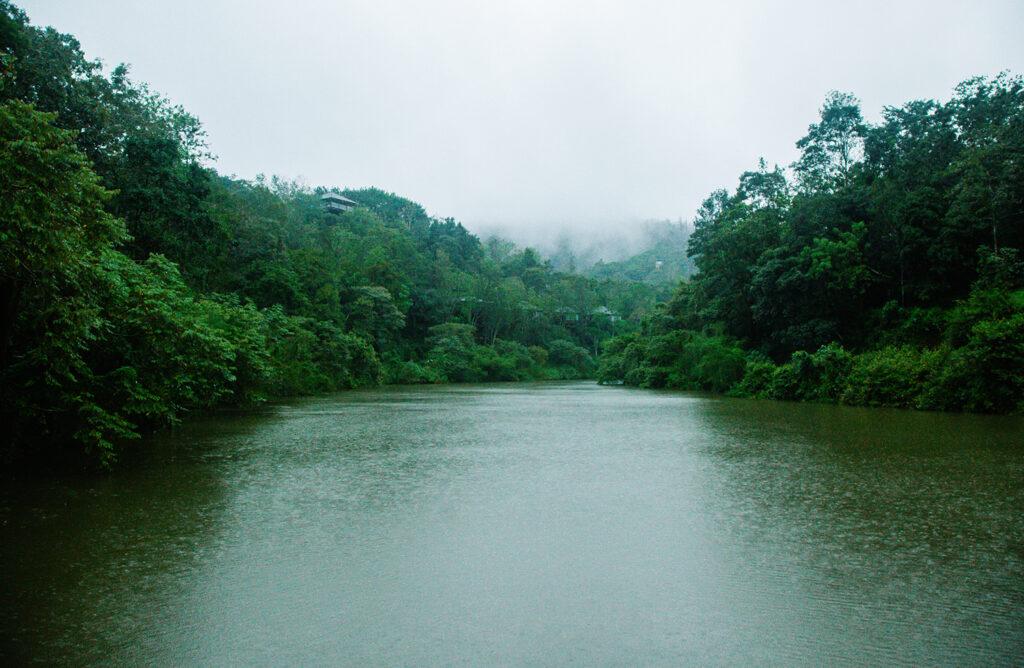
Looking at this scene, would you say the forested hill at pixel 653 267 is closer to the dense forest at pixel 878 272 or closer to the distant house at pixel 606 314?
the distant house at pixel 606 314

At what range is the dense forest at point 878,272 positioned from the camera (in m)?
20.1

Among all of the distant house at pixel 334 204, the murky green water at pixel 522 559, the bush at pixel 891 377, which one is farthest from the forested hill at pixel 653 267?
the murky green water at pixel 522 559

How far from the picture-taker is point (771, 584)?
4.77 metres

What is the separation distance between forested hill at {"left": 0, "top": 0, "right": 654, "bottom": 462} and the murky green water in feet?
5.07

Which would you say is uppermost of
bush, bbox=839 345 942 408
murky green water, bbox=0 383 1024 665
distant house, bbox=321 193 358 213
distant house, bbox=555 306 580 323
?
distant house, bbox=321 193 358 213

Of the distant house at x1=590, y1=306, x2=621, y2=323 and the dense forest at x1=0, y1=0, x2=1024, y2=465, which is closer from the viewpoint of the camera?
the dense forest at x1=0, y1=0, x2=1024, y2=465

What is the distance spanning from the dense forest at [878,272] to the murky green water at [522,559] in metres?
10.7

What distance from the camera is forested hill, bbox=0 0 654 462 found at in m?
7.81

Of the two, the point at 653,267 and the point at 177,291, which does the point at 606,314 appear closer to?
the point at 653,267

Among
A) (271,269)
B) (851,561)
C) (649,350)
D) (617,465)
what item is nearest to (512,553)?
(851,561)

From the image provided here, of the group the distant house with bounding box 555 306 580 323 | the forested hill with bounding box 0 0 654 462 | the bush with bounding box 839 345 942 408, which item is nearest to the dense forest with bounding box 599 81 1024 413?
the bush with bounding box 839 345 942 408

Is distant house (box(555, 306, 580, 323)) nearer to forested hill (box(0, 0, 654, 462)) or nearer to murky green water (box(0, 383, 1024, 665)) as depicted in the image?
forested hill (box(0, 0, 654, 462))

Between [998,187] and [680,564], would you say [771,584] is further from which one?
[998,187]

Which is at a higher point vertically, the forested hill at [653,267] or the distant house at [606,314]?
the forested hill at [653,267]
